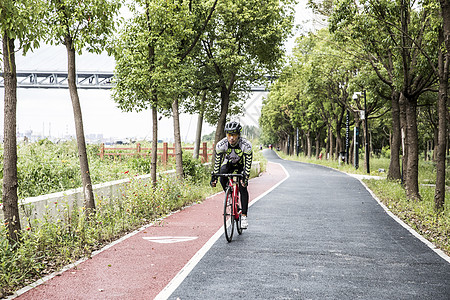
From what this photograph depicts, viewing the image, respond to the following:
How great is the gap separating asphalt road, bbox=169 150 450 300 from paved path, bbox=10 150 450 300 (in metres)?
0.01

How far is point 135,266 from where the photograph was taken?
20.6 ft

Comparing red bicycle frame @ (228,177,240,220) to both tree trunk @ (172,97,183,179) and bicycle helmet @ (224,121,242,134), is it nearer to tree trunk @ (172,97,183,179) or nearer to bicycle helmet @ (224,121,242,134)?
bicycle helmet @ (224,121,242,134)

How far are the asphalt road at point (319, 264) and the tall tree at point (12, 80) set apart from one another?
100 inches

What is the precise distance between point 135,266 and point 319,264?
258 cm

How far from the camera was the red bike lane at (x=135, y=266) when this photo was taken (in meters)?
5.14

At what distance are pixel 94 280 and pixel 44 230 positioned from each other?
4.75 feet

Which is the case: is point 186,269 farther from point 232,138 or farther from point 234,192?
point 232,138

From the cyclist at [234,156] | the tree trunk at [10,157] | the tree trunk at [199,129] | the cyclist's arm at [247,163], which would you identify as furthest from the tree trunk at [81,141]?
the tree trunk at [199,129]

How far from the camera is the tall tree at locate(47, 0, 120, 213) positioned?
761cm

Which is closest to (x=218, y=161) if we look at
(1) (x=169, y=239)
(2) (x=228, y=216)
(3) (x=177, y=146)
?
(2) (x=228, y=216)

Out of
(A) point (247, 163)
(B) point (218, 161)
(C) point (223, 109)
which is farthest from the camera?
(C) point (223, 109)

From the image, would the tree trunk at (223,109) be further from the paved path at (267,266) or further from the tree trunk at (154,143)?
the paved path at (267,266)

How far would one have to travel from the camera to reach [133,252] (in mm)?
7090

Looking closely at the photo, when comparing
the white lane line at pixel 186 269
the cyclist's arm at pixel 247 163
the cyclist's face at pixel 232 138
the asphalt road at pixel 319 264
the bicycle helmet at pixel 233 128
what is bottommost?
the asphalt road at pixel 319 264
